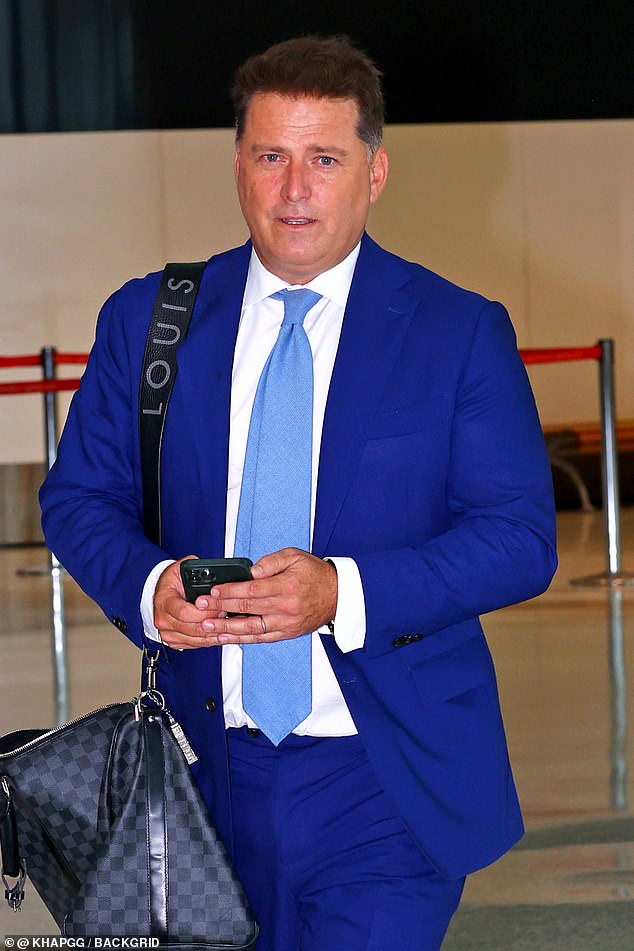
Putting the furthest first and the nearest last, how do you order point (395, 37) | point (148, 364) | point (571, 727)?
1. point (395, 37)
2. point (571, 727)
3. point (148, 364)

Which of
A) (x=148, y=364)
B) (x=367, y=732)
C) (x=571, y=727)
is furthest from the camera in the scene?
(x=571, y=727)

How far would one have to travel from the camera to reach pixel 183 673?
1932mm

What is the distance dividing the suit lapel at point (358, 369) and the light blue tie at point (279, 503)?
1.4 inches

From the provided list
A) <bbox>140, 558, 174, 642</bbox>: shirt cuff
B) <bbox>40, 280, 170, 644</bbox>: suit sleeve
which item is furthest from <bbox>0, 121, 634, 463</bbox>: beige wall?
<bbox>140, 558, 174, 642</bbox>: shirt cuff

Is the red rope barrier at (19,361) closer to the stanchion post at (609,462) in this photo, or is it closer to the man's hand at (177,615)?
the stanchion post at (609,462)

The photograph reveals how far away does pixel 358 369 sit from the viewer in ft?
6.20

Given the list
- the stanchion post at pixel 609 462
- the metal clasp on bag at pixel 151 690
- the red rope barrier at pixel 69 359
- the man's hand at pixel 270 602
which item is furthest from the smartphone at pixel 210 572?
the red rope barrier at pixel 69 359

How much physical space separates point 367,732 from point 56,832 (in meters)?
0.42

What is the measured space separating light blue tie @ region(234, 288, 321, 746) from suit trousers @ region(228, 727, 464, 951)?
0.06 metres

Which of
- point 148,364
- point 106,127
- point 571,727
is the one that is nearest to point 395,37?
point 106,127

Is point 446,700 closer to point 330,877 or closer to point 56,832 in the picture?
point 330,877

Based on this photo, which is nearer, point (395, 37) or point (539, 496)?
point (539, 496)

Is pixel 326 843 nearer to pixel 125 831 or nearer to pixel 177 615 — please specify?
pixel 125 831

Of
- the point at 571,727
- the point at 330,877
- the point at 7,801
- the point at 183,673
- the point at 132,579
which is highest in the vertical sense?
the point at 132,579
